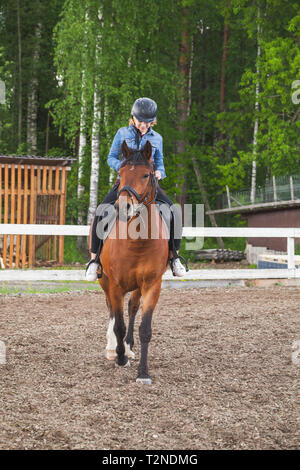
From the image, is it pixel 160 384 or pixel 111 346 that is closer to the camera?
pixel 160 384

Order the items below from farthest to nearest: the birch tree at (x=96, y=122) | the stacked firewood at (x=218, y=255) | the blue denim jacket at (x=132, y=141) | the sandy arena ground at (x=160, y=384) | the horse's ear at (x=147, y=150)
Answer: the stacked firewood at (x=218, y=255) → the birch tree at (x=96, y=122) → the blue denim jacket at (x=132, y=141) → the horse's ear at (x=147, y=150) → the sandy arena ground at (x=160, y=384)

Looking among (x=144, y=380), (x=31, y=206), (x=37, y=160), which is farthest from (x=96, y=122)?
(x=144, y=380)

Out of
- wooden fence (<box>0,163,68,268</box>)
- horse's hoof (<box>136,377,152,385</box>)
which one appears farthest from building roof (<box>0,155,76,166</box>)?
horse's hoof (<box>136,377,152,385</box>)

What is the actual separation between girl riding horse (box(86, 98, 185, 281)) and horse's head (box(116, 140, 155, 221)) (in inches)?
7.5

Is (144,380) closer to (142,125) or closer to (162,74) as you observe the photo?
(142,125)

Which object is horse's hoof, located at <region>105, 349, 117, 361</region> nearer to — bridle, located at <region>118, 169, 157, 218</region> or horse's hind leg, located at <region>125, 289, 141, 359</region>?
horse's hind leg, located at <region>125, 289, 141, 359</region>

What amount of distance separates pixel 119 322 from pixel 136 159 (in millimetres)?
1608

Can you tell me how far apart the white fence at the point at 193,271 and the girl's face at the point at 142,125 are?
5528 millimetres

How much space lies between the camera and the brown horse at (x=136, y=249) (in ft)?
15.0

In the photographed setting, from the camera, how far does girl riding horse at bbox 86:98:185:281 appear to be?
5172 mm

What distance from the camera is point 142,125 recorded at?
5.23m

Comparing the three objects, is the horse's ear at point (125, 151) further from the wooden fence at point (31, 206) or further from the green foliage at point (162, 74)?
the green foliage at point (162, 74)

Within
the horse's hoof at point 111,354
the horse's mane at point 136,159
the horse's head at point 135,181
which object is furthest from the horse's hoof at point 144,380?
the horse's mane at point 136,159

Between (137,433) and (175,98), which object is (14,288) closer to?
(137,433)
